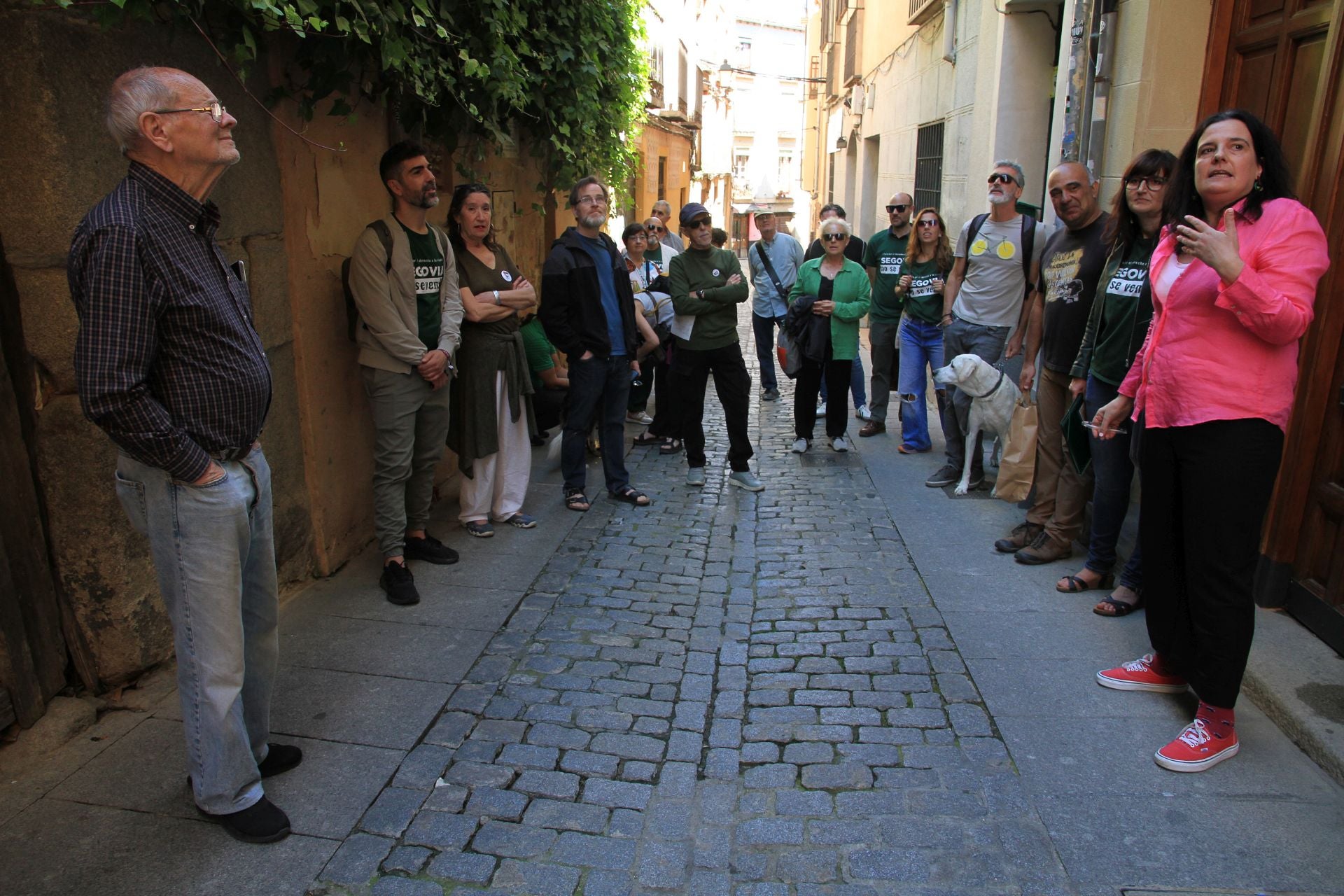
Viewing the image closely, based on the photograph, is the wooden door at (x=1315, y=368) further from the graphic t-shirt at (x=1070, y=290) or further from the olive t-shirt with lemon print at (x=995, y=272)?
the olive t-shirt with lemon print at (x=995, y=272)

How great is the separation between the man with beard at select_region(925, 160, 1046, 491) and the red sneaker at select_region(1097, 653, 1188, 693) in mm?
2593

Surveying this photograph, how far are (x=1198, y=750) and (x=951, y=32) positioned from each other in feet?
30.8

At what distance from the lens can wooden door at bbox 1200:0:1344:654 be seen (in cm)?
371

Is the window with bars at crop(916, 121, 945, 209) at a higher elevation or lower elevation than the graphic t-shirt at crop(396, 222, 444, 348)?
higher

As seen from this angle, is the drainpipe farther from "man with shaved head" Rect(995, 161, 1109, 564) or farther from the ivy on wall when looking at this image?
"man with shaved head" Rect(995, 161, 1109, 564)

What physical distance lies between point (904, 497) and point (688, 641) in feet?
8.61

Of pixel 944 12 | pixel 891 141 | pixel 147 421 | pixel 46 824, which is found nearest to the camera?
pixel 147 421

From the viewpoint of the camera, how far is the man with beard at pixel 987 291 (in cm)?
604

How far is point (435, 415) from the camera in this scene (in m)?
4.91

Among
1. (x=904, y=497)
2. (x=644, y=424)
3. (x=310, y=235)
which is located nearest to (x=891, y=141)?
(x=644, y=424)

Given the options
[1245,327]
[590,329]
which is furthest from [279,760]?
[1245,327]

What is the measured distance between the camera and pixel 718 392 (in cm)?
654

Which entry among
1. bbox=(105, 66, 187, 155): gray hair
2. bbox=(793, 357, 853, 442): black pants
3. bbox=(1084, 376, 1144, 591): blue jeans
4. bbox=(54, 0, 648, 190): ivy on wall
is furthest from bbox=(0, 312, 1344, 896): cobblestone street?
bbox=(793, 357, 853, 442): black pants

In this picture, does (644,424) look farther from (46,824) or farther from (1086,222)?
(46,824)
